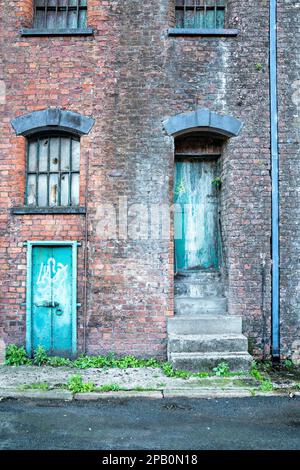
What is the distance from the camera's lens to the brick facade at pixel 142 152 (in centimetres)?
742

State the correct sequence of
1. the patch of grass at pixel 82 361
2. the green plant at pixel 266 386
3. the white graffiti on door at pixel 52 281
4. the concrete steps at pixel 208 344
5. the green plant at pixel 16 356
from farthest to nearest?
the white graffiti on door at pixel 52 281 < the green plant at pixel 16 356 < the patch of grass at pixel 82 361 < the concrete steps at pixel 208 344 < the green plant at pixel 266 386

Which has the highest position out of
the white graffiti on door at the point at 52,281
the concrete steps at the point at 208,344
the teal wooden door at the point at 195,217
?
the teal wooden door at the point at 195,217

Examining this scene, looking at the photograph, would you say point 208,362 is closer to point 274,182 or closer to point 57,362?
point 57,362

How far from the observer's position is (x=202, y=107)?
7547 mm

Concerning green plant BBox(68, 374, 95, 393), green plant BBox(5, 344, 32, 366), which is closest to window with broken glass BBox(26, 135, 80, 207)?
green plant BBox(5, 344, 32, 366)

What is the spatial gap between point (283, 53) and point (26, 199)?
5344 mm

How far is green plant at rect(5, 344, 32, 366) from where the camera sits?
7230 mm

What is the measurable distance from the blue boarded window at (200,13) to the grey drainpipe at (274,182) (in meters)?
0.97

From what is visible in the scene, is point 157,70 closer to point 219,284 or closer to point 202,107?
point 202,107

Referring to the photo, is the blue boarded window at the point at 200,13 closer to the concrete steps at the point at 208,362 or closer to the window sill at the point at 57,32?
the window sill at the point at 57,32

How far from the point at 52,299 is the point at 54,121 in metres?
3.14

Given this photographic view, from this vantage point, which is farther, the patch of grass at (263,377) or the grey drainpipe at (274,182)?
the grey drainpipe at (274,182)

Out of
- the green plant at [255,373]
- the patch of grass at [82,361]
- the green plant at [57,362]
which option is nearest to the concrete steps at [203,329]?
the green plant at [255,373]

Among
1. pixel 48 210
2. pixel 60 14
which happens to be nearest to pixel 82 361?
pixel 48 210
